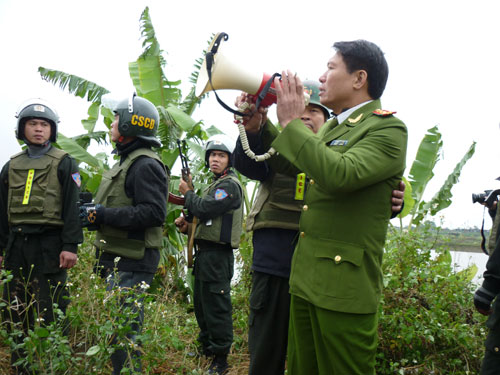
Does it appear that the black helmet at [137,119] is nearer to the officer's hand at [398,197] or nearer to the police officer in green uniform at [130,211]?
the police officer in green uniform at [130,211]

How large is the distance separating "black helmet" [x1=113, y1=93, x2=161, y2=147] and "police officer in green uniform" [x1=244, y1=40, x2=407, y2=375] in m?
1.75

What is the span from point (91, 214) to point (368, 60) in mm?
2169

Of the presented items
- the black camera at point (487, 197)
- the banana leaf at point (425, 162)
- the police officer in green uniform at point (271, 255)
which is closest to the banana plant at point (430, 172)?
the banana leaf at point (425, 162)

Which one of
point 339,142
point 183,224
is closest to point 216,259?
point 183,224

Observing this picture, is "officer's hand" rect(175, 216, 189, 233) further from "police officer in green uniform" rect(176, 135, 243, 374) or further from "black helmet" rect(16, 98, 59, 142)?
"black helmet" rect(16, 98, 59, 142)

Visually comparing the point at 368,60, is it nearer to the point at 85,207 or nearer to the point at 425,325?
the point at 85,207

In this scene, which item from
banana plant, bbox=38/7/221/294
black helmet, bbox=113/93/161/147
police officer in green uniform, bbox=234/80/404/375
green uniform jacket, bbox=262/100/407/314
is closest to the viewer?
green uniform jacket, bbox=262/100/407/314

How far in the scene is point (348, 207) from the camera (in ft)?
6.57

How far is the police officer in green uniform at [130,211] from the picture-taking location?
3195mm

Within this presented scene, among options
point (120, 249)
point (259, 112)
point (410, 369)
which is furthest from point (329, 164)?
point (410, 369)

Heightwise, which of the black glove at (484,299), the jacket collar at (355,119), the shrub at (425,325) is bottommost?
the shrub at (425,325)

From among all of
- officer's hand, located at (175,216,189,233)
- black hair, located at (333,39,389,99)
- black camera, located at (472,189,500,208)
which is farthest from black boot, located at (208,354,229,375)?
black hair, located at (333,39,389,99)

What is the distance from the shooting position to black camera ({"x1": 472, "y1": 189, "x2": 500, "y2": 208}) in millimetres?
3340

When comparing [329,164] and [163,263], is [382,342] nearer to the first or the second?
[329,164]
